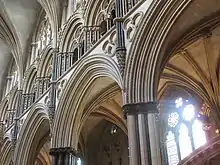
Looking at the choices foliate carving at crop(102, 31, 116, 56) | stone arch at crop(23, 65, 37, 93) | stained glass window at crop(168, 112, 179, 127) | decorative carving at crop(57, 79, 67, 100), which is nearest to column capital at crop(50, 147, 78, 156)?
decorative carving at crop(57, 79, 67, 100)

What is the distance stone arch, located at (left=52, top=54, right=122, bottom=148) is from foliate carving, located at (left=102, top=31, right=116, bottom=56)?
589 mm

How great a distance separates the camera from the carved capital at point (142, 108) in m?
9.43

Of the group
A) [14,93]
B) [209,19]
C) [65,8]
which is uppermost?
[65,8]

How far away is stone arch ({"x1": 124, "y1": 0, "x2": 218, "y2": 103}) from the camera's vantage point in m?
9.72

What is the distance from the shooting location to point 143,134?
913 cm

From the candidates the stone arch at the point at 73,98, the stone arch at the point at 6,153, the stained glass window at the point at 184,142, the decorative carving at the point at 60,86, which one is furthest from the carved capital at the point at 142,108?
the stone arch at the point at 6,153

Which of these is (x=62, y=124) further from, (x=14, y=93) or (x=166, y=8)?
(x=14, y=93)

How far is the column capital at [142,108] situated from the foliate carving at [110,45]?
90.7 inches

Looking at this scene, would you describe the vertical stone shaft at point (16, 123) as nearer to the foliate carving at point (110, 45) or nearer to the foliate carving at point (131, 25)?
the foliate carving at point (110, 45)

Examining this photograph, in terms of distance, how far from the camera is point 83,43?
44.7 ft

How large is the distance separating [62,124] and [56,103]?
3.24 feet

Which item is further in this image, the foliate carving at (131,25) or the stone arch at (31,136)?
the stone arch at (31,136)

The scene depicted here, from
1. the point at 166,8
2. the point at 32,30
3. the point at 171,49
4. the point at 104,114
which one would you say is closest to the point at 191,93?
the point at 104,114

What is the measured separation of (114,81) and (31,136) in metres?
4.57
